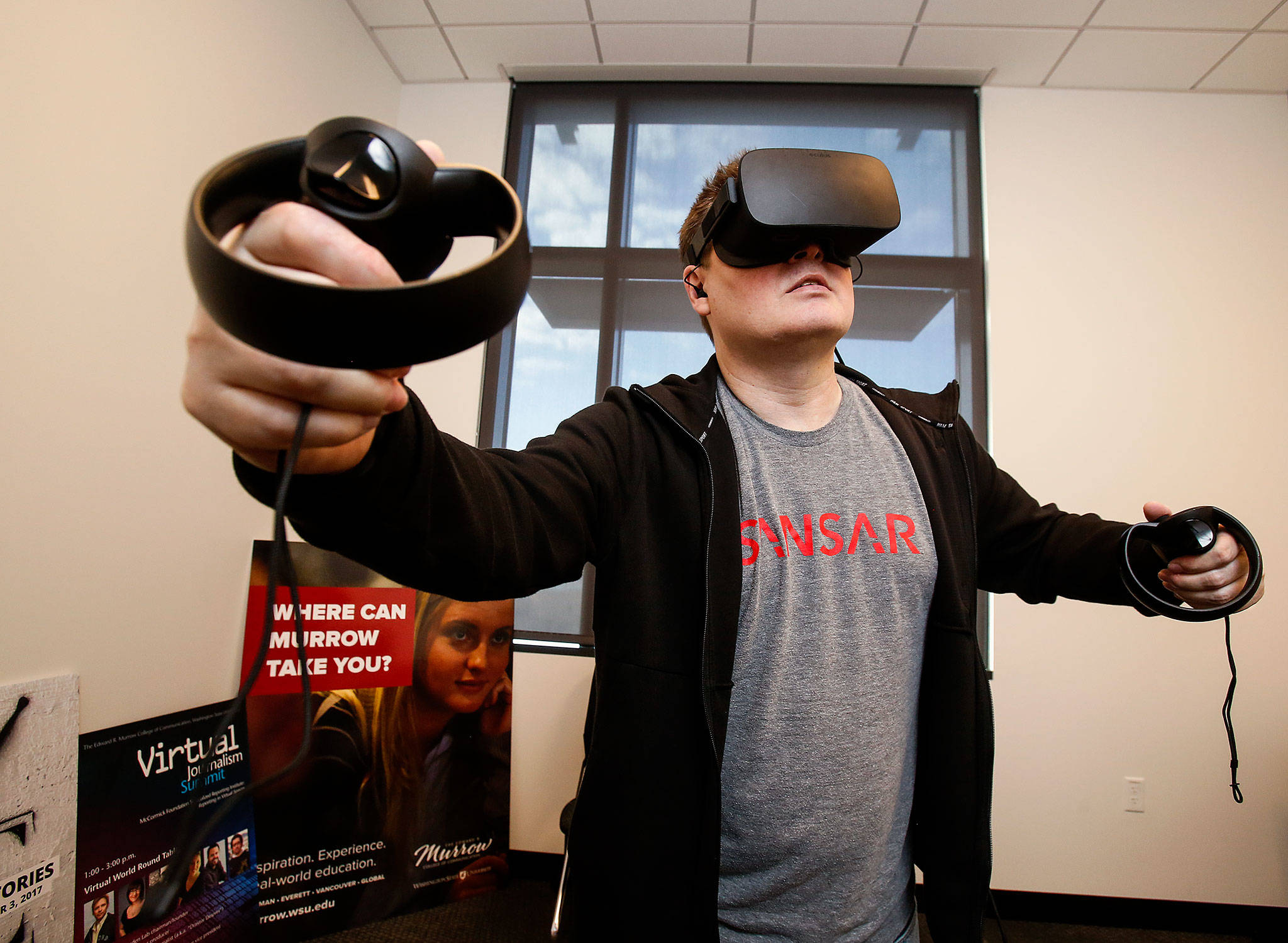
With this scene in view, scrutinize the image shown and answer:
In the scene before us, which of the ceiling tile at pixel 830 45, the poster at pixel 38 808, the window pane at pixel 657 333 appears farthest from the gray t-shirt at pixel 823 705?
the ceiling tile at pixel 830 45

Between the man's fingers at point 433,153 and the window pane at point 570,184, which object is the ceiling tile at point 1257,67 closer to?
the window pane at point 570,184

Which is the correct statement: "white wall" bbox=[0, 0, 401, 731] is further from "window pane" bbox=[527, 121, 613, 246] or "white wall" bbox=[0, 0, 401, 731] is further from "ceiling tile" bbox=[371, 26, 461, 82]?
"window pane" bbox=[527, 121, 613, 246]

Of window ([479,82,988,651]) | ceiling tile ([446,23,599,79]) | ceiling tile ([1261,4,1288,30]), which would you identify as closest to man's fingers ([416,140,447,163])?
window ([479,82,988,651])

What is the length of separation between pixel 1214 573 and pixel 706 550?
69 cm

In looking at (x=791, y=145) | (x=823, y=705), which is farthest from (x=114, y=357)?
(x=791, y=145)

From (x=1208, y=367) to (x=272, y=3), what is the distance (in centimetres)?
369

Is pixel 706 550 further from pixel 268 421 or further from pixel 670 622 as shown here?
pixel 268 421

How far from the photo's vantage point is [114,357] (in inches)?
58.4

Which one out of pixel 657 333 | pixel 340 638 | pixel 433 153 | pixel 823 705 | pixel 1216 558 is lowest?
pixel 340 638

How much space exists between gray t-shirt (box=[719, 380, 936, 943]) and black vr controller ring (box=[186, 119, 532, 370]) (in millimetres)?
575

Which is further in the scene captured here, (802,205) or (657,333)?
(657,333)

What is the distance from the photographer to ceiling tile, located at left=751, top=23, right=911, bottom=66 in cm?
240

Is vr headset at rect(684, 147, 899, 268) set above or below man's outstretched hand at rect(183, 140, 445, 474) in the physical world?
above

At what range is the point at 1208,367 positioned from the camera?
241 cm
